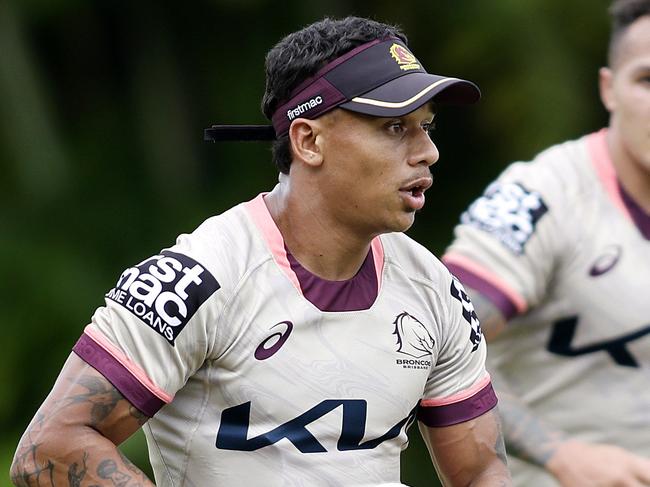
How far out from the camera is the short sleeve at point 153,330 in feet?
10.1

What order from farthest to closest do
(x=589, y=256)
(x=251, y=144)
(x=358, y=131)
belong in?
1. (x=251, y=144)
2. (x=589, y=256)
3. (x=358, y=131)

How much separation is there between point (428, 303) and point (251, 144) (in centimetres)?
521

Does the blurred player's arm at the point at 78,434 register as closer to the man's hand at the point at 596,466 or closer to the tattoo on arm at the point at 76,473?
the tattoo on arm at the point at 76,473

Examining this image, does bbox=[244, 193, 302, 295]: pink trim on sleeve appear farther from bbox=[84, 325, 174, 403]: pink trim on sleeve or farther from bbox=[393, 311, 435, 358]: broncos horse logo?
bbox=[84, 325, 174, 403]: pink trim on sleeve

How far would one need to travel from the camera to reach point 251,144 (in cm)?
857

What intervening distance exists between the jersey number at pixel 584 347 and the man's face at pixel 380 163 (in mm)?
1181

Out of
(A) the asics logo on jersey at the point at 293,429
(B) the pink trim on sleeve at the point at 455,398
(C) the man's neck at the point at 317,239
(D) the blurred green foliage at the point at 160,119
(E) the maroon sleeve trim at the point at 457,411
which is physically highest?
(C) the man's neck at the point at 317,239

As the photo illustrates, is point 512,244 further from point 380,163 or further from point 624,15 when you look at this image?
point 380,163

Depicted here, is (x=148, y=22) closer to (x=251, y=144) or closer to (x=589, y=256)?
(x=251, y=144)

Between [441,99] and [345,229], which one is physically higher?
[441,99]

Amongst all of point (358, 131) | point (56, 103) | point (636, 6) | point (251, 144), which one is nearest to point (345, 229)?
point (358, 131)

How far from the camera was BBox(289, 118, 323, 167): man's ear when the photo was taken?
3348mm

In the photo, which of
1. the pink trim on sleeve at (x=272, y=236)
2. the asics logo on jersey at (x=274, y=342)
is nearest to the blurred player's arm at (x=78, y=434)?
Result: the asics logo on jersey at (x=274, y=342)

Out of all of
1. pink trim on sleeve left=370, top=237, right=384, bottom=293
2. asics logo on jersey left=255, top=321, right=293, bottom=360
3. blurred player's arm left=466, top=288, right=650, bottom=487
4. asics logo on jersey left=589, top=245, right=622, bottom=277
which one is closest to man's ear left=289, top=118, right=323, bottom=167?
pink trim on sleeve left=370, top=237, right=384, bottom=293
